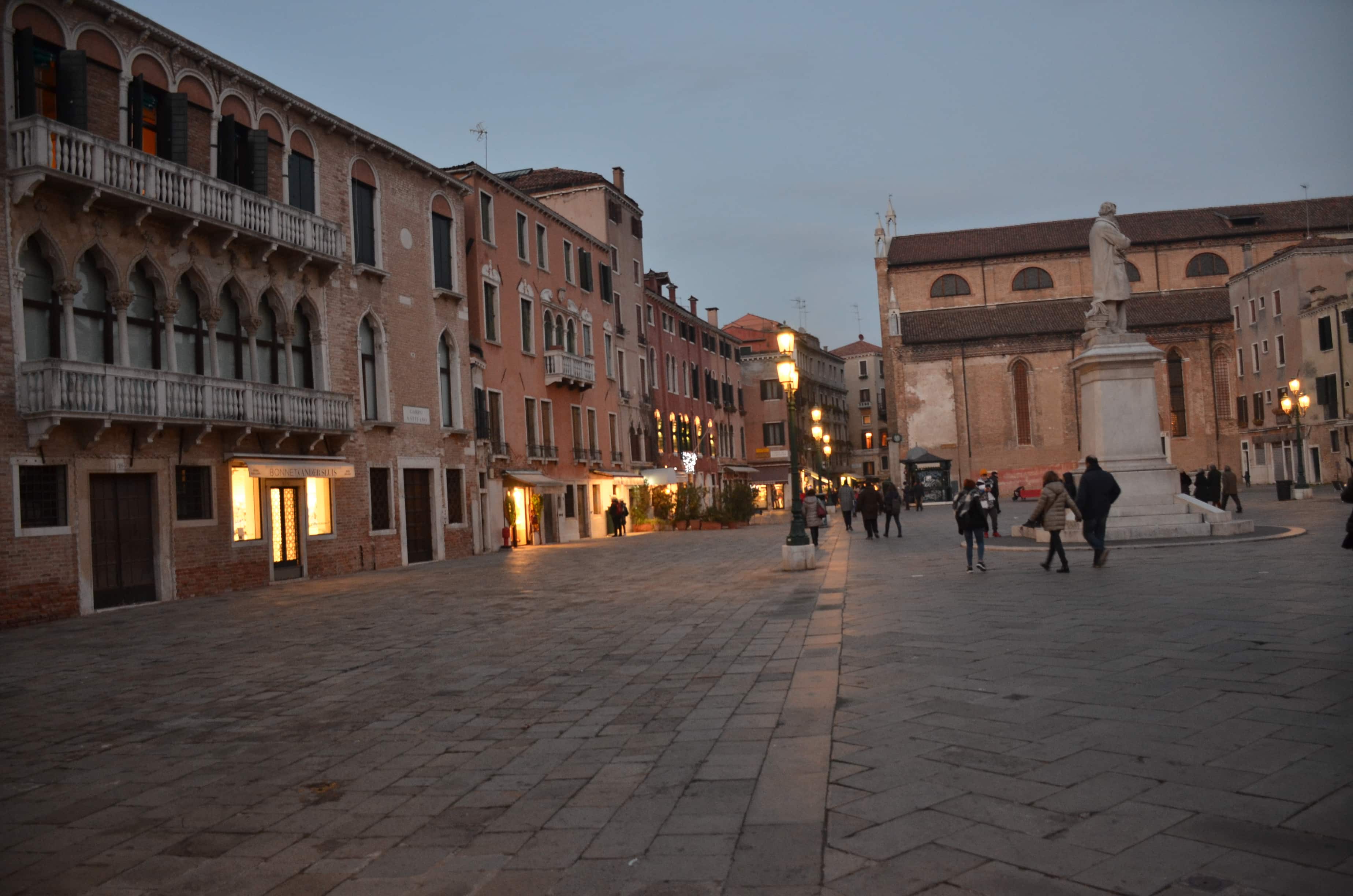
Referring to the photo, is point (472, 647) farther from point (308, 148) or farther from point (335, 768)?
point (308, 148)

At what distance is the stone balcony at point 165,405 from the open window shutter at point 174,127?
13.4 feet

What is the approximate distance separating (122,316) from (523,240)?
730 inches

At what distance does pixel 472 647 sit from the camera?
34.5ft

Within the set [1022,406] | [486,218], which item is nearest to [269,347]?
[486,218]

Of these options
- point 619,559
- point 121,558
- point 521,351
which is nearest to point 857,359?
point 521,351

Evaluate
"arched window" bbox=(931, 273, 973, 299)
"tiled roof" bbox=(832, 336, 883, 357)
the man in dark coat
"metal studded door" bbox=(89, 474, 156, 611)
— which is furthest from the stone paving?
"tiled roof" bbox=(832, 336, 883, 357)

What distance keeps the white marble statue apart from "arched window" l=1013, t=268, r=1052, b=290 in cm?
5082

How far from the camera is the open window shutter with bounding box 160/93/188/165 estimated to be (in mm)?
19266

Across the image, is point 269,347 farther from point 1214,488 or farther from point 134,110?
point 1214,488

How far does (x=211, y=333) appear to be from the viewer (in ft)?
67.0

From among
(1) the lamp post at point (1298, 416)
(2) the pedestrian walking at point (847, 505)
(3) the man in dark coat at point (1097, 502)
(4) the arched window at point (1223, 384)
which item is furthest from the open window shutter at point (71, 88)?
(4) the arched window at point (1223, 384)

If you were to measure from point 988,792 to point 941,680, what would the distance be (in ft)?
8.67

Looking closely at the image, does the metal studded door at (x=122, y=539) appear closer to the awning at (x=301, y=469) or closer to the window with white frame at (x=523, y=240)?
the awning at (x=301, y=469)

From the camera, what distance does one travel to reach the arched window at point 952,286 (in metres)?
68.2
